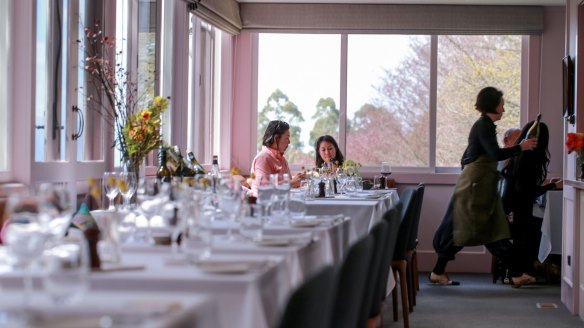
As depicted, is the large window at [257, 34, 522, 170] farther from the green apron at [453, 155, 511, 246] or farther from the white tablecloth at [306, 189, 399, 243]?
the white tablecloth at [306, 189, 399, 243]

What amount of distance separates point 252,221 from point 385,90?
616cm

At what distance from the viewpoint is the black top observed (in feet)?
23.0

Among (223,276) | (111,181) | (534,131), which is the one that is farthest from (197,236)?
(534,131)

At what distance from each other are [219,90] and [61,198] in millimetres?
6606

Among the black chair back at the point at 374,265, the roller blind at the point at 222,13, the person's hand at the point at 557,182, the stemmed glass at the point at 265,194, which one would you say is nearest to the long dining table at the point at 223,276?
the black chair back at the point at 374,265

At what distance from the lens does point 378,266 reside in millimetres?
3061

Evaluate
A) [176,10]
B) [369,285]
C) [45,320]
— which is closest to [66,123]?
[176,10]

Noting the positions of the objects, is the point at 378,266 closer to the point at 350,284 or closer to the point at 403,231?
the point at 350,284

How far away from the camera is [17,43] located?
462 cm

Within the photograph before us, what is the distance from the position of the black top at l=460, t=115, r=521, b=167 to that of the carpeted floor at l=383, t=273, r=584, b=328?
1092 mm

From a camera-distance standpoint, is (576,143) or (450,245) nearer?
(576,143)

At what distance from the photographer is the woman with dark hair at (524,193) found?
25.2 feet

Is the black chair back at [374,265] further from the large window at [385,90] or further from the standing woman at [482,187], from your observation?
the large window at [385,90]

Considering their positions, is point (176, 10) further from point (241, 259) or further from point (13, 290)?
point (13, 290)
